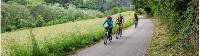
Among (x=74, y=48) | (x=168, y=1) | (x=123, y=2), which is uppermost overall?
(x=168, y=1)

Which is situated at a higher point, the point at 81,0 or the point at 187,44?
the point at 187,44

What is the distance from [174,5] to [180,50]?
2019 millimetres

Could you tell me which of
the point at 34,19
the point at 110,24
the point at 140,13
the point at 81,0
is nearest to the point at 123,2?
the point at 81,0

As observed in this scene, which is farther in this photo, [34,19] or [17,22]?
[34,19]

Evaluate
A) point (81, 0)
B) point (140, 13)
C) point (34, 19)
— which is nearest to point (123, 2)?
point (81, 0)

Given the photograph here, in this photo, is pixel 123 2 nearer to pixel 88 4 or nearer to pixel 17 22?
pixel 88 4

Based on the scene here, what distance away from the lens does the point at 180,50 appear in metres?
15.4

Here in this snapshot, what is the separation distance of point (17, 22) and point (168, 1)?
4245 cm

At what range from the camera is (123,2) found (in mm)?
181750

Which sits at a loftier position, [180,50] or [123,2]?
[180,50]

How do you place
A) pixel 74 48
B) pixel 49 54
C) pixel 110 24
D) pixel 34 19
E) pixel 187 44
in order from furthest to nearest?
pixel 34 19 < pixel 110 24 < pixel 74 48 < pixel 49 54 < pixel 187 44

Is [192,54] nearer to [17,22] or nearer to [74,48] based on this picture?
[74,48]

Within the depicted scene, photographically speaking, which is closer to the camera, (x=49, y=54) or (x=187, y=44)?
(x=187, y=44)

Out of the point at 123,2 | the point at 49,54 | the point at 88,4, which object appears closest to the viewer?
the point at 49,54
